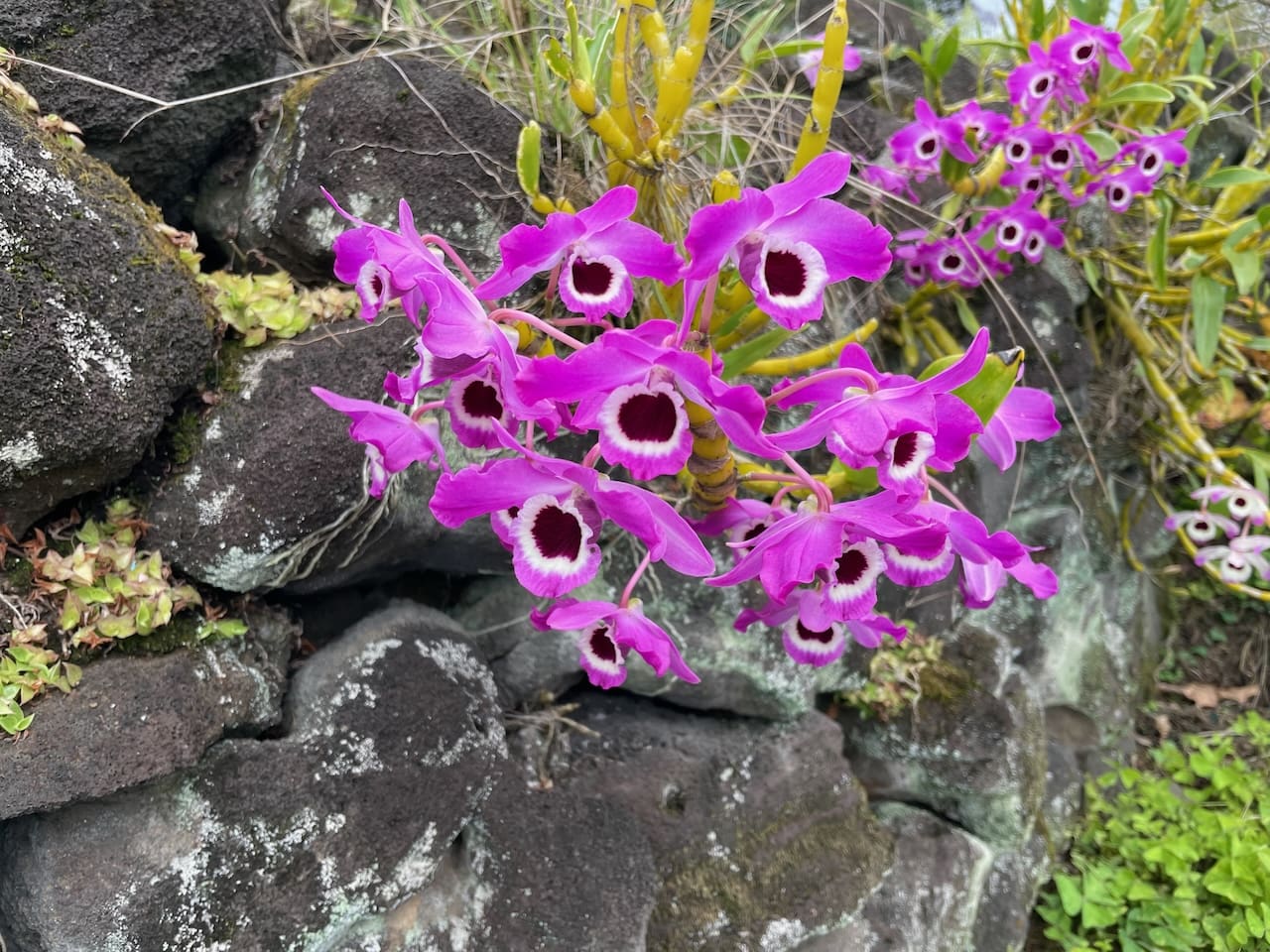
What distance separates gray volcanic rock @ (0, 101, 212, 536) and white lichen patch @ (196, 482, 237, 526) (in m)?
0.13

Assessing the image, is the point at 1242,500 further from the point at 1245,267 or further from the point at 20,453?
the point at 20,453

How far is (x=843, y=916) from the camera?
1.87 m

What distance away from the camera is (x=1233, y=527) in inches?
94.8

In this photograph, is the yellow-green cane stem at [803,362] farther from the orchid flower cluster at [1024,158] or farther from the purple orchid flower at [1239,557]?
the purple orchid flower at [1239,557]

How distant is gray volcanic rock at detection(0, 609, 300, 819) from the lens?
3.69ft

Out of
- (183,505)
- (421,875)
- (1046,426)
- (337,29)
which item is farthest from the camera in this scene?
(337,29)

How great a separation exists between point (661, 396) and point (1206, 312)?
6.74ft

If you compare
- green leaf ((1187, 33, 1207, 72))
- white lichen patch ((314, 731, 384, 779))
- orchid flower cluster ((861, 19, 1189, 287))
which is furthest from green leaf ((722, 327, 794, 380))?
green leaf ((1187, 33, 1207, 72))

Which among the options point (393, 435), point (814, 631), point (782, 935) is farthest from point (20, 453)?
point (782, 935)

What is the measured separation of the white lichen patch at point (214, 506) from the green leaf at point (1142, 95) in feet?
7.17

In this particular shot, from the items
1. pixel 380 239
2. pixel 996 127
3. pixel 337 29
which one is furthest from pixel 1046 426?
pixel 337 29

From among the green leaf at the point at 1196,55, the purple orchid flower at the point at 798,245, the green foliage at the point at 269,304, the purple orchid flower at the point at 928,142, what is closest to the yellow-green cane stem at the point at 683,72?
the purple orchid flower at the point at 798,245

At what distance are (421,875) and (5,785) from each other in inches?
26.5

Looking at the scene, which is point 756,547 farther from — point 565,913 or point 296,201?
point 296,201
